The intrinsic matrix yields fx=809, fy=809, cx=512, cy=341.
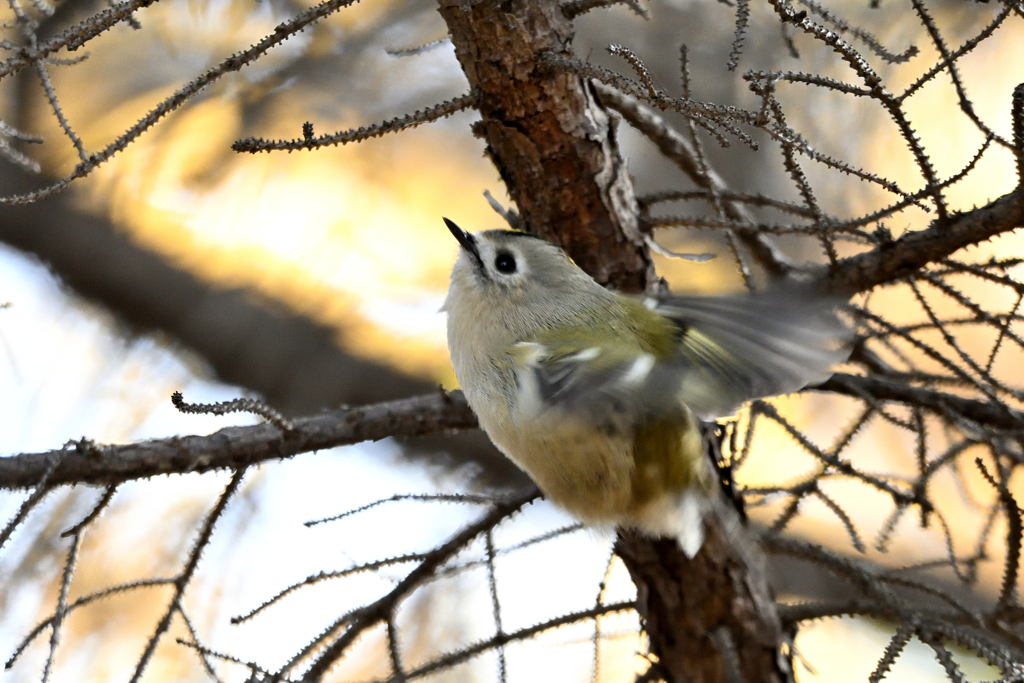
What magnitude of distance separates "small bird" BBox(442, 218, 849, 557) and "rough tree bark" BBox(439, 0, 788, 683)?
0.24ft

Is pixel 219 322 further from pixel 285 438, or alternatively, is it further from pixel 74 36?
pixel 74 36

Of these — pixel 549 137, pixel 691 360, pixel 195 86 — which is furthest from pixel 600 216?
pixel 195 86

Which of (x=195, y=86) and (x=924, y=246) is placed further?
(x=924, y=246)

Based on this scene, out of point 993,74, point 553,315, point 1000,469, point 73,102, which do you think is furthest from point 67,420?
point 993,74

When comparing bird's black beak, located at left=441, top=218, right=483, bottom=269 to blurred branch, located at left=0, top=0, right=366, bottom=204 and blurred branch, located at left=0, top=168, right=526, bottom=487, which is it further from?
blurred branch, located at left=0, top=168, right=526, bottom=487

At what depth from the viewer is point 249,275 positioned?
4.70 ft

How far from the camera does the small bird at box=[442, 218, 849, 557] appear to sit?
727 mm

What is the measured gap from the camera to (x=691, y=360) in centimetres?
83

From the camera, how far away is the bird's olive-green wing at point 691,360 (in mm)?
709

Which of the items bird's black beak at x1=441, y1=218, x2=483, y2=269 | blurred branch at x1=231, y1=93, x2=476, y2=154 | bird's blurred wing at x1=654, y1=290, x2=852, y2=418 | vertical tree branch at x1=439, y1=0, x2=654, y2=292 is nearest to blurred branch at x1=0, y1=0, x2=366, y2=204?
blurred branch at x1=231, y1=93, x2=476, y2=154

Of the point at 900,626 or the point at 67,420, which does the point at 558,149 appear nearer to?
the point at 900,626

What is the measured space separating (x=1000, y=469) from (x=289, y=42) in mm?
1314

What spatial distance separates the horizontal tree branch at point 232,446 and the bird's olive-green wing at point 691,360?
0.74 ft

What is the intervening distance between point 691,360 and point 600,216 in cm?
23
